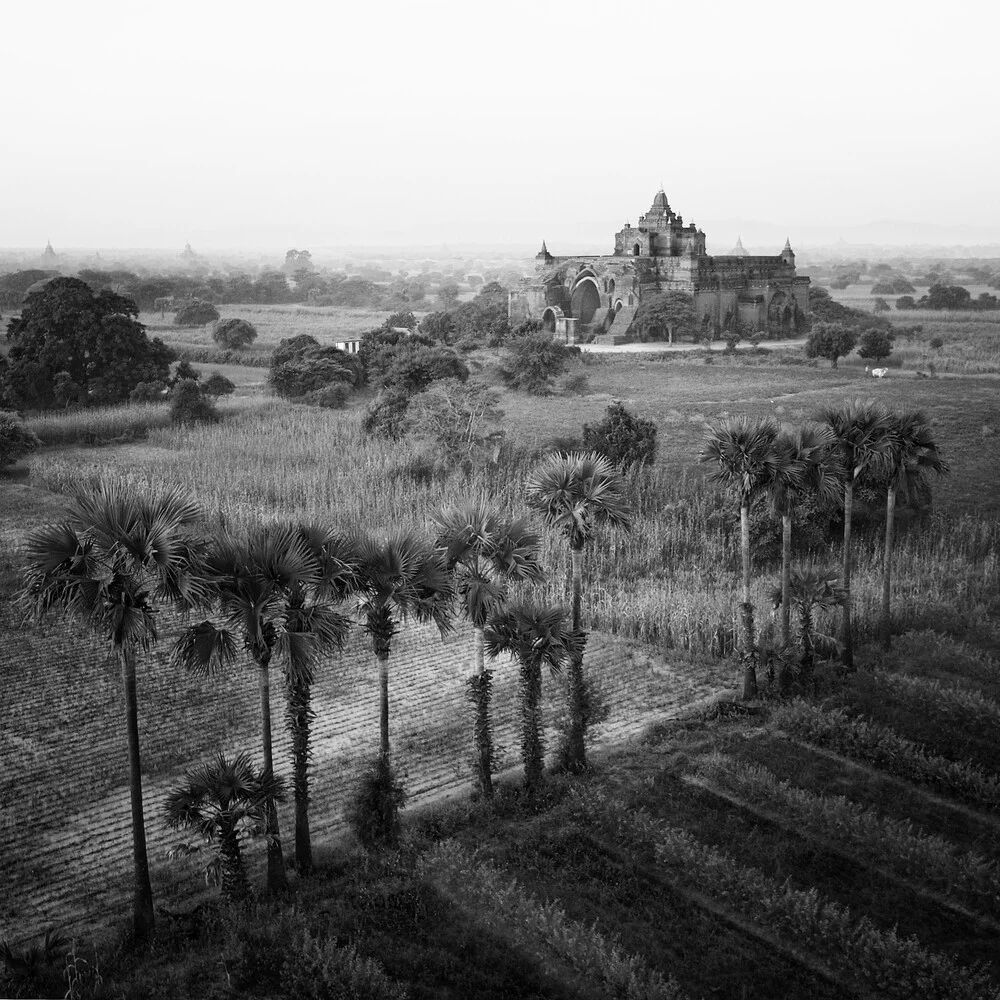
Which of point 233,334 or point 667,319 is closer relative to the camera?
point 667,319

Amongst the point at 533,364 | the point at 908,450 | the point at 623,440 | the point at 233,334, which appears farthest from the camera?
the point at 233,334

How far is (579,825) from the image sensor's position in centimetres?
1149

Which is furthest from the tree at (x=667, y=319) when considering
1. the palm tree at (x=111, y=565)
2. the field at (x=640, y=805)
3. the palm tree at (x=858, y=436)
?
the palm tree at (x=111, y=565)

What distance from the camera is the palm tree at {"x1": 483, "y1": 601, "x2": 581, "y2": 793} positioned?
462 inches

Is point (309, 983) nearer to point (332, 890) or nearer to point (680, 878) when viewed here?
point (332, 890)

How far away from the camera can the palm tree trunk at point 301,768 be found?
34.1 ft

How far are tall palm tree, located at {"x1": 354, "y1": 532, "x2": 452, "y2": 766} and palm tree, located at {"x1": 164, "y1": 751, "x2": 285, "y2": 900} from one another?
158cm

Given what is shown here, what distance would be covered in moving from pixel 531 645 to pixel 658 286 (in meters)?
46.1

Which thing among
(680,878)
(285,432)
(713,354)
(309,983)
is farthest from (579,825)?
(713,354)

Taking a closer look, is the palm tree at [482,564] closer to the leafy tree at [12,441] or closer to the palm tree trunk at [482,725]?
the palm tree trunk at [482,725]

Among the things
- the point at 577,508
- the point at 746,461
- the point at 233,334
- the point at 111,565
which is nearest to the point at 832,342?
the point at 233,334

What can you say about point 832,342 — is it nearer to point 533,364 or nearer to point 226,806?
point 533,364

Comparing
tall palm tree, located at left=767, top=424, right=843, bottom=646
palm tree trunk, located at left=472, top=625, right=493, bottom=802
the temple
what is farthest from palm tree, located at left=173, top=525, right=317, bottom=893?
the temple

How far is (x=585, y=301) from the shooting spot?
58469mm
